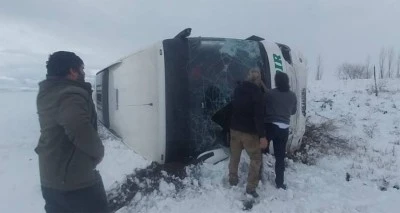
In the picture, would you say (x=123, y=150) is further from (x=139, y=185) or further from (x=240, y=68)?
(x=240, y=68)

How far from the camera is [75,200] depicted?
8.84 feet

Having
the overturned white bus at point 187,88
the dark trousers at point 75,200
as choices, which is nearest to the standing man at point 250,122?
A: the overturned white bus at point 187,88

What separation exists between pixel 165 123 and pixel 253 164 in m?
1.22

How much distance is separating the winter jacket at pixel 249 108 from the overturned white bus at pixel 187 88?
14.5 inches

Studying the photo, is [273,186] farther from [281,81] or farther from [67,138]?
[67,138]

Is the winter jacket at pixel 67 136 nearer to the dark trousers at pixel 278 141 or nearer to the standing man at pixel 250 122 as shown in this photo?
the standing man at pixel 250 122

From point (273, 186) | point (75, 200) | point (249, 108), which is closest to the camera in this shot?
point (75, 200)

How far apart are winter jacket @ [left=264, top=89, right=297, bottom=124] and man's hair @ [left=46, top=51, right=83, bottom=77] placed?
2.77 meters

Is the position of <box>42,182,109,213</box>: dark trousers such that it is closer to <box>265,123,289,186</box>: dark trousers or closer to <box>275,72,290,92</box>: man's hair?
<box>265,123,289,186</box>: dark trousers

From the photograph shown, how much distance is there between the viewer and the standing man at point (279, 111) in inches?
190

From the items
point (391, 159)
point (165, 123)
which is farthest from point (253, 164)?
point (391, 159)

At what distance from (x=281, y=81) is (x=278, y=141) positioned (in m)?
0.77

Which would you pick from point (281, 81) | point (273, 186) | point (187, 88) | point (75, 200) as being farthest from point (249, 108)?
point (75, 200)

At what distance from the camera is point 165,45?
4941mm
